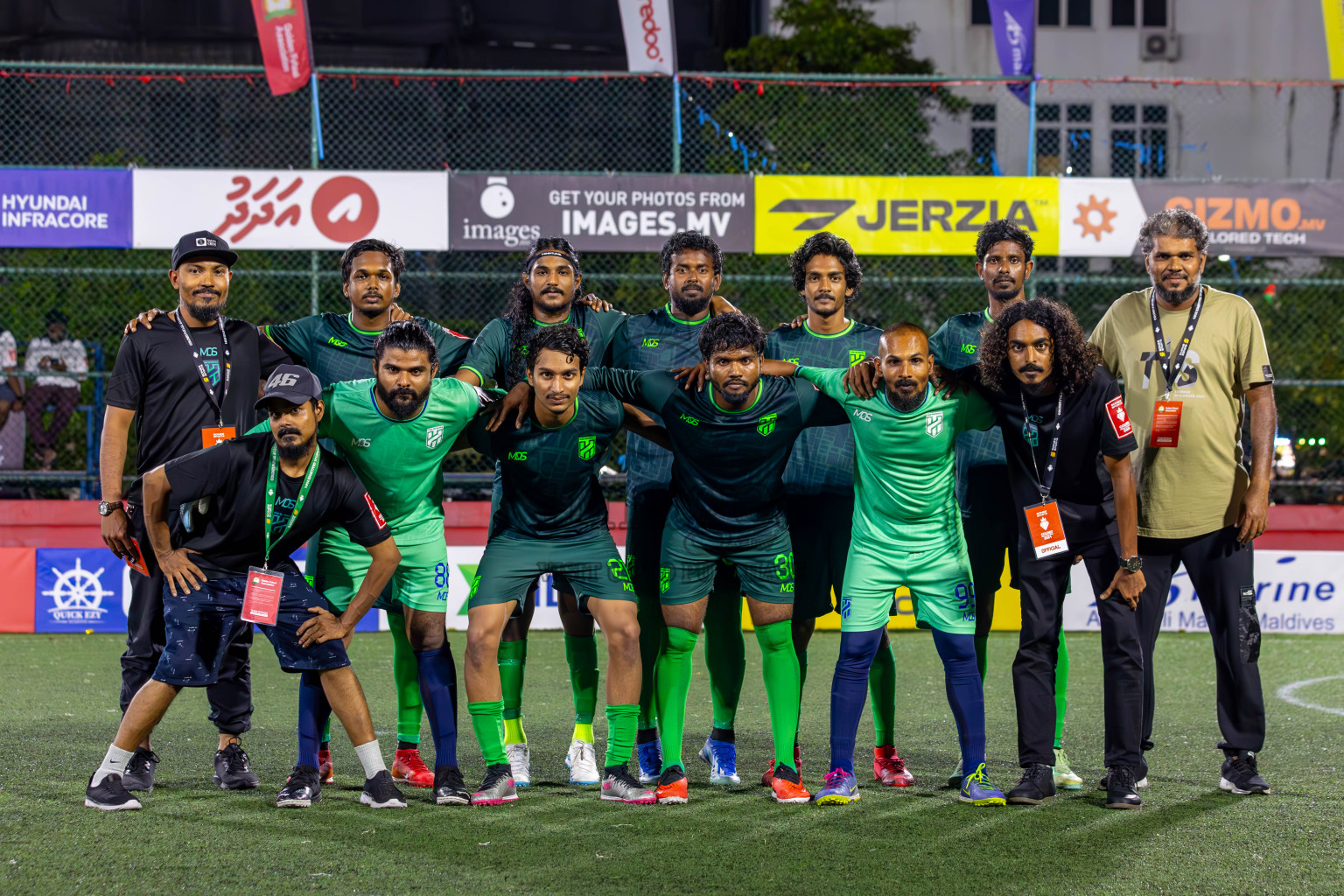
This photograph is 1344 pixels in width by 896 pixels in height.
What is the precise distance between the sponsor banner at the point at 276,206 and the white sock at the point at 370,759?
666 cm

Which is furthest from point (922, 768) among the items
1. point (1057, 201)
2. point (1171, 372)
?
point (1057, 201)

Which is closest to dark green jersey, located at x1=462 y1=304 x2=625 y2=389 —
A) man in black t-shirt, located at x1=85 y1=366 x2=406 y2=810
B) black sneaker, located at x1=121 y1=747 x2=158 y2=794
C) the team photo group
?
the team photo group

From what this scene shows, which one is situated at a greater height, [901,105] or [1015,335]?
[901,105]

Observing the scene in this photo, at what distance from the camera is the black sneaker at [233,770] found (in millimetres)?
5520

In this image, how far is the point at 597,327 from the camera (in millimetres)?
6094

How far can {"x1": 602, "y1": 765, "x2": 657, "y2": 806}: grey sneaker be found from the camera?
5289mm

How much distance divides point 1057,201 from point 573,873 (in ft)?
28.7

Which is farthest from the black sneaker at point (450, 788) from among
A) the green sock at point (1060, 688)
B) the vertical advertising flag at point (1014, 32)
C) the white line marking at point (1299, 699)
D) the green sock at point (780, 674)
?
the vertical advertising flag at point (1014, 32)

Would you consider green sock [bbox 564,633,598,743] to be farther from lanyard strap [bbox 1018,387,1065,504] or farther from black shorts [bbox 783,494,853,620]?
lanyard strap [bbox 1018,387,1065,504]

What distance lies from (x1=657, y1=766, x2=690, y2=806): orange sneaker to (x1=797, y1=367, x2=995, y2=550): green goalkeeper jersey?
3.86ft

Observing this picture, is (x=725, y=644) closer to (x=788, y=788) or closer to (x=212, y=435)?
(x=788, y=788)

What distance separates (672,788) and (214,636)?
1834 mm

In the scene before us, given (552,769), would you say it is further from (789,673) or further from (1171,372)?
(1171,372)

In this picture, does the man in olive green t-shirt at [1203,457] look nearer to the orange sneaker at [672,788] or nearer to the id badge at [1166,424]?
the id badge at [1166,424]
